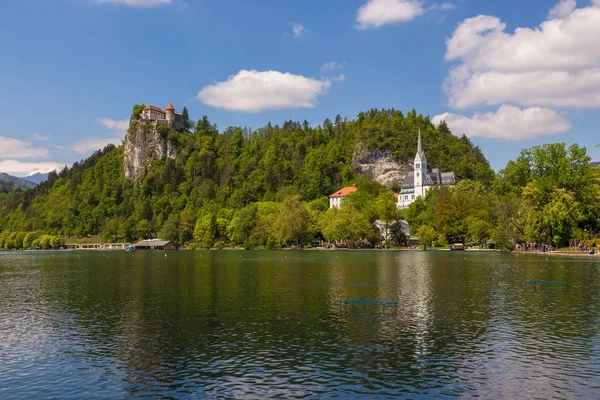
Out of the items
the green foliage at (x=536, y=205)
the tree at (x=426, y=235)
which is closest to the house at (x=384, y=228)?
the tree at (x=426, y=235)

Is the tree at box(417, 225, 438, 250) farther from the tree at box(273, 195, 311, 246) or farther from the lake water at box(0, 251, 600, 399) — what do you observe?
the lake water at box(0, 251, 600, 399)

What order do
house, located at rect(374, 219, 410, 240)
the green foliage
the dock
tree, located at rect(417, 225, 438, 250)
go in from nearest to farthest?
the dock → the green foliage → tree, located at rect(417, 225, 438, 250) → house, located at rect(374, 219, 410, 240)

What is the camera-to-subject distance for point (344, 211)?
524 feet

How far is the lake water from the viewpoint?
21000mm

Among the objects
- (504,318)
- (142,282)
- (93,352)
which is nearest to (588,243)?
(504,318)

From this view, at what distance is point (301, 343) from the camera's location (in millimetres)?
28062

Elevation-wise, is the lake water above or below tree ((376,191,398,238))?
below

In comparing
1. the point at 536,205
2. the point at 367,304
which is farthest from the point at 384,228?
the point at 367,304

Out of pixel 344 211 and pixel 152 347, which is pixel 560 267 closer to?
pixel 152 347

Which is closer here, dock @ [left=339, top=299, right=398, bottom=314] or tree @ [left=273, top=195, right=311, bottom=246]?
dock @ [left=339, top=299, right=398, bottom=314]

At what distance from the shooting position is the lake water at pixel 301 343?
21.0m

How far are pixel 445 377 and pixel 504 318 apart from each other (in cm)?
1534

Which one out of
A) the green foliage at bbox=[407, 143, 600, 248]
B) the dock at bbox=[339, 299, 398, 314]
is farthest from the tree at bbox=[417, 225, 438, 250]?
the dock at bbox=[339, 299, 398, 314]

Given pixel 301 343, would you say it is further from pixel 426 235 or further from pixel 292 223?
pixel 292 223
